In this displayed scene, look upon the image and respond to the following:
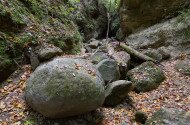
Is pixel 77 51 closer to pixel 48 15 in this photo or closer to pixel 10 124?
pixel 48 15

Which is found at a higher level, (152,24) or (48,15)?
(48,15)

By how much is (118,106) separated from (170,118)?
1.82 meters

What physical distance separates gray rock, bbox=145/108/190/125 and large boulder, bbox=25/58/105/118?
1.43m

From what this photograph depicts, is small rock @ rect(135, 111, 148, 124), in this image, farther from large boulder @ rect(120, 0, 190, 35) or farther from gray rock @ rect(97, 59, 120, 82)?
large boulder @ rect(120, 0, 190, 35)

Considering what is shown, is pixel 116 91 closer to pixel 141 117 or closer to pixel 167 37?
pixel 141 117

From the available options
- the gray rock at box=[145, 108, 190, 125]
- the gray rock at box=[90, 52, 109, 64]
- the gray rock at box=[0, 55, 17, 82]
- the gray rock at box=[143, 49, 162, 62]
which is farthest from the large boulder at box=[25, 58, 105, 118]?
the gray rock at box=[143, 49, 162, 62]

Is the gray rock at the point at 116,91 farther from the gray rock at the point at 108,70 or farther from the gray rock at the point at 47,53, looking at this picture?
the gray rock at the point at 47,53

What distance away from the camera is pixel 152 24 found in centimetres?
1479

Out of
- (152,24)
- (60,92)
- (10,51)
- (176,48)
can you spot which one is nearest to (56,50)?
(10,51)

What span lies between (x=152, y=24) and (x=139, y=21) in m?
0.93

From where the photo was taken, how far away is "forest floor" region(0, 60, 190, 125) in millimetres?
6082

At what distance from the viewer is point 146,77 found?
9.08 metres

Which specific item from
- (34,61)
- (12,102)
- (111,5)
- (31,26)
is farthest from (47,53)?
(111,5)

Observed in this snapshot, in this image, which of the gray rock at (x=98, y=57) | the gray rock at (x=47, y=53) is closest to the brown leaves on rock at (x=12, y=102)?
the gray rock at (x=47, y=53)
